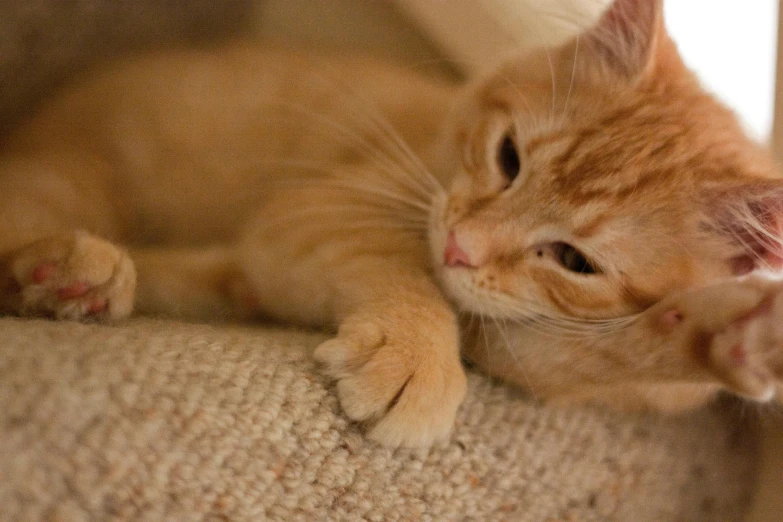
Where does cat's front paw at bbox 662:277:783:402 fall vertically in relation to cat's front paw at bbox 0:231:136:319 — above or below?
above

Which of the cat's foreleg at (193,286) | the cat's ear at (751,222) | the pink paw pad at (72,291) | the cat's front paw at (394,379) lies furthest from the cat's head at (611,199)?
the pink paw pad at (72,291)

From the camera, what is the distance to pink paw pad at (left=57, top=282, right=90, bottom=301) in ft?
2.66

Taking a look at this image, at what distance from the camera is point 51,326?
0.72 m

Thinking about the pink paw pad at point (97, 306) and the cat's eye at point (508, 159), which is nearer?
the pink paw pad at point (97, 306)

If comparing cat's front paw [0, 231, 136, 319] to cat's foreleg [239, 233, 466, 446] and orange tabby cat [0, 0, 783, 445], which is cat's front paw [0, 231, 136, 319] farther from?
cat's foreleg [239, 233, 466, 446]

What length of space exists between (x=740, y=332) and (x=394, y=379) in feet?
1.31

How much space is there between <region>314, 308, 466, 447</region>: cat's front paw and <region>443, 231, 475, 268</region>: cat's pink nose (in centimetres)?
14

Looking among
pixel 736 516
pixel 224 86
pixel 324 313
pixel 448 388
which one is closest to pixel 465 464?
pixel 448 388

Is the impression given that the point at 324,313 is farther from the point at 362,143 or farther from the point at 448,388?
the point at 362,143

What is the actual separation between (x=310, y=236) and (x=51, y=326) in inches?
17.0

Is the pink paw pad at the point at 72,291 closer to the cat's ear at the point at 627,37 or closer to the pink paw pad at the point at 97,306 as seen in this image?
the pink paw pad at the point at 97,306

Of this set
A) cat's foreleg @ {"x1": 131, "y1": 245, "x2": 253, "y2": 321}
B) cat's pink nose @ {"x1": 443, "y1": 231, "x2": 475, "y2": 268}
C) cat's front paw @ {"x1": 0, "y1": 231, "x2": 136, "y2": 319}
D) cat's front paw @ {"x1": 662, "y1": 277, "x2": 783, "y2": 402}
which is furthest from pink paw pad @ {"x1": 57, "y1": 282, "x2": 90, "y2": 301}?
cat's front paw @ {"x1": 662, "y1": 277, "x2": 783, "y2": 402}

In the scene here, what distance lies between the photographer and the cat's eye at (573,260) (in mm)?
869

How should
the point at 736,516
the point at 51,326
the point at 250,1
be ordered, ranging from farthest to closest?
the point at 250,1
the point at 736,516
the point at 51,326
